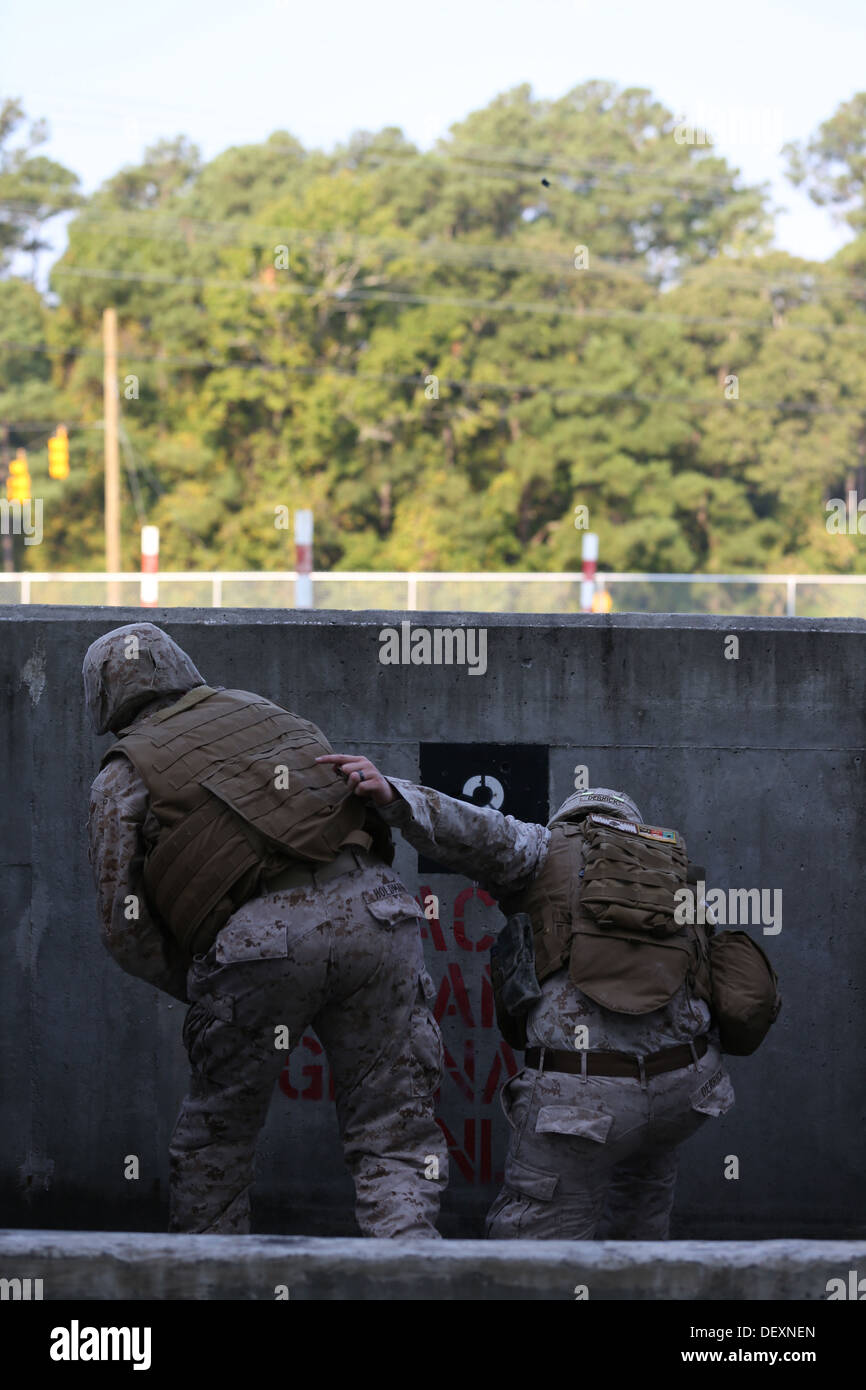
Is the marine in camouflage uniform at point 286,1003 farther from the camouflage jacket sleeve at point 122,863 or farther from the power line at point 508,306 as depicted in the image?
the power line at point 508,306

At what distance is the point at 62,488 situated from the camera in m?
43.2

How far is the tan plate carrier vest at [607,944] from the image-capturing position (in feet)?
11.7

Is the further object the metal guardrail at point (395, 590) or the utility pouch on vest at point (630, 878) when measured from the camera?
the metal guardrail at point (395, 590)

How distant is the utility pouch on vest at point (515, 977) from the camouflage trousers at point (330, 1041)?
0.70ft

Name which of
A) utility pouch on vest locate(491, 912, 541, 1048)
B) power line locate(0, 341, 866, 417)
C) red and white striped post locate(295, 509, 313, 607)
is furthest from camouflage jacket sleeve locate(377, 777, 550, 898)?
power line locate(0, 341, 866, 417)

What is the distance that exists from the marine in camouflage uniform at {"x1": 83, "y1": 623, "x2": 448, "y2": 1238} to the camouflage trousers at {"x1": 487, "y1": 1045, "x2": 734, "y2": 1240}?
26cm

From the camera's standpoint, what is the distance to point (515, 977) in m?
3.71

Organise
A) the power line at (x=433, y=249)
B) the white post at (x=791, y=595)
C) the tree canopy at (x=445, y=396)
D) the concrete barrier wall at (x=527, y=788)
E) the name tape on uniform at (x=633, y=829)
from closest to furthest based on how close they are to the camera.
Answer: the name tape on uniform at (x=633, y=829) < the concrete barrier wall at (x=527, y=788) < the white post at (x=791, y=595) < the tree canopy at (x=445, y=396) < the power line at (x=433, y=249)

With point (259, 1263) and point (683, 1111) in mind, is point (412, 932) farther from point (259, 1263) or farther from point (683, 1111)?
point (259, 1263)

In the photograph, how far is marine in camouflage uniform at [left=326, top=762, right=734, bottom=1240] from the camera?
3.55 m

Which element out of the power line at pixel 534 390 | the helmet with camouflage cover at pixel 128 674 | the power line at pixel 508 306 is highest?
the power line at pixel 508 306

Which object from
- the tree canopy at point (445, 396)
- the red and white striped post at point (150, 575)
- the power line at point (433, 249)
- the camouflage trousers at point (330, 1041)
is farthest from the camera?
the power line at point (433, 249)

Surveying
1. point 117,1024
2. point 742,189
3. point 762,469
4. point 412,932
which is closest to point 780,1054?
point 412,932

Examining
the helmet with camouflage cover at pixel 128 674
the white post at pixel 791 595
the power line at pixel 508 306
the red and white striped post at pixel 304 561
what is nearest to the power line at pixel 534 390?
the power line at pixel 508 306
